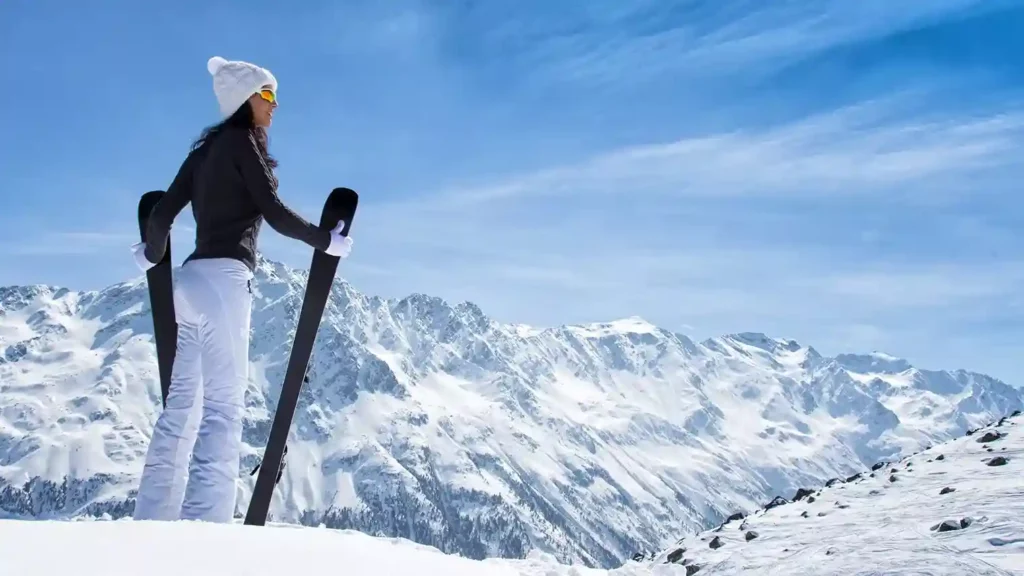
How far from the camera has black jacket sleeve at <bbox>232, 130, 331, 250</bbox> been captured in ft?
23.8

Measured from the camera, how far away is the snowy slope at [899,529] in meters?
7.06

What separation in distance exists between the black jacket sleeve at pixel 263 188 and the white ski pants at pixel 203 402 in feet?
1.72

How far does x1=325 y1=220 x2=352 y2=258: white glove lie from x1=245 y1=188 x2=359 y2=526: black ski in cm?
22

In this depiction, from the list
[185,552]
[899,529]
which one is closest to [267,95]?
[185,552]

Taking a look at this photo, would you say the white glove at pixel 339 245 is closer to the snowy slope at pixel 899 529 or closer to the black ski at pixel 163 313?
the black ski at pixel 163 313

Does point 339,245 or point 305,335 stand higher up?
point 339,245

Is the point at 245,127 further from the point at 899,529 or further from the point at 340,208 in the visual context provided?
the point at 899,529

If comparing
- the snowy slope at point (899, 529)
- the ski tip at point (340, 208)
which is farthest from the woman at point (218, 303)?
the snowy slope at point (899, 529)

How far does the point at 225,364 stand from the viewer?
7.23 meters

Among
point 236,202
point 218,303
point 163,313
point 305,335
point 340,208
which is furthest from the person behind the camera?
point 163,313

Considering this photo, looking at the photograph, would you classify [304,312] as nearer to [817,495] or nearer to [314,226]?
[314,226]

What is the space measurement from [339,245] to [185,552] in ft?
11.1

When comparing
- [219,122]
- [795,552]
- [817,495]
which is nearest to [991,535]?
[795,552]

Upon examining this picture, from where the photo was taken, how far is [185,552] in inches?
198
